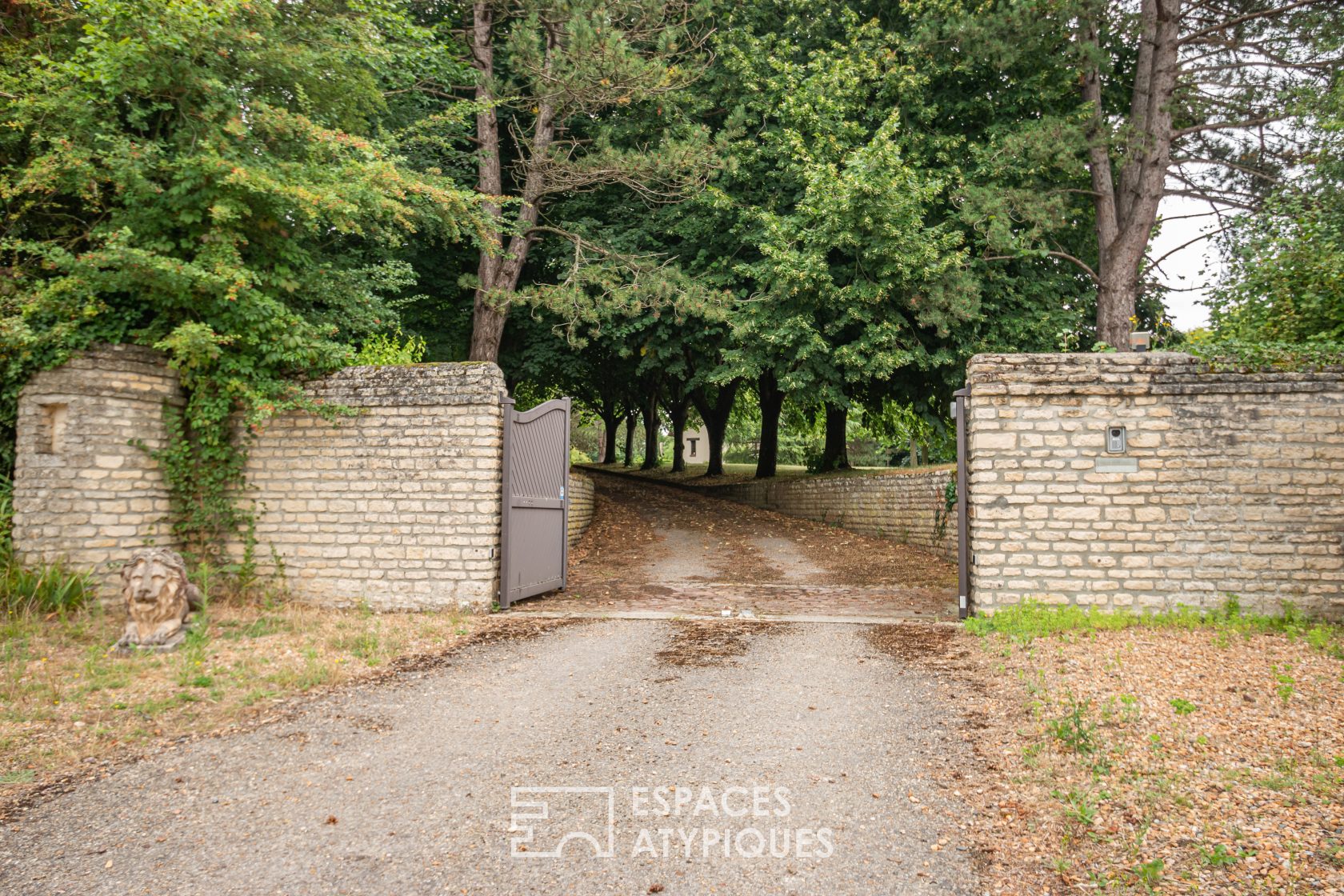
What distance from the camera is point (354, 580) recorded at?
8641 mm

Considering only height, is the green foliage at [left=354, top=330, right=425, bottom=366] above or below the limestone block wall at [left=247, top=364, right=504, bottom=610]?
above

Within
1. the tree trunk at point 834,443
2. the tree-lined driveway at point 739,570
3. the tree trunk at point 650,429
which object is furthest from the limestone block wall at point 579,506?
the tree trunk at point 650,429

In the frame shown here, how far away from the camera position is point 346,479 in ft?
28.5

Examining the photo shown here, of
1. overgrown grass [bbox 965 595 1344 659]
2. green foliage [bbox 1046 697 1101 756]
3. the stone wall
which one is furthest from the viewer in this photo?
the stone wall

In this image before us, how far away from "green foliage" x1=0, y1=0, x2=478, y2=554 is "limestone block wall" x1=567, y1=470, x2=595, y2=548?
5702 mm

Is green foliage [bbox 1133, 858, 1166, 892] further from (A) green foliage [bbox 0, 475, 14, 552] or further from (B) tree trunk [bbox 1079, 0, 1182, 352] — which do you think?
(B) tree trunk [bbox 1079, 0, 1182, 352]

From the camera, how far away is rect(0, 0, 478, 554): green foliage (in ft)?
25.5

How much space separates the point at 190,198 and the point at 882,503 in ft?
38.6

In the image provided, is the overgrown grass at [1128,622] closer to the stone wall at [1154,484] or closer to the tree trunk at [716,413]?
the stone wall at [1154,484]

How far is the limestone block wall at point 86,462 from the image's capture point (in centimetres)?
782

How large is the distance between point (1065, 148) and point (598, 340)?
8586 millimetres

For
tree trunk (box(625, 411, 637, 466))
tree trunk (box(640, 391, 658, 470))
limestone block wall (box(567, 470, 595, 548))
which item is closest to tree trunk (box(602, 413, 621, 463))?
tree trunk (box(625, 411, 637, 466))

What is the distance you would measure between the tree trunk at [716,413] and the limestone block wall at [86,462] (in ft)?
51.4

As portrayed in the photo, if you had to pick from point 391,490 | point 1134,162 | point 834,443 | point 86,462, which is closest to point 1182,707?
point 391,490
